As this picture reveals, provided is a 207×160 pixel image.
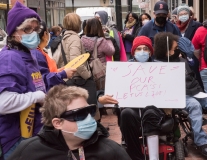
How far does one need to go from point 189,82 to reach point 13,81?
268 cm

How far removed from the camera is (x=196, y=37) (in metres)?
7.09

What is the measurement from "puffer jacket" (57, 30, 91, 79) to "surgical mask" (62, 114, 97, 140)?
358cm

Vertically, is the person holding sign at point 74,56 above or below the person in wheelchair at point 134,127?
above

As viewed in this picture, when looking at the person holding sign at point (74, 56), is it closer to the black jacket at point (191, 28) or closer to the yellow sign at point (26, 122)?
the black jacket at point (191, 28)

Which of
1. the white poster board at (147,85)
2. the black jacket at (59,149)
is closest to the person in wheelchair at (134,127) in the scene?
the white poster board at (147,85)

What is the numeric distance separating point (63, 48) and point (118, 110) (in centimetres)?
213

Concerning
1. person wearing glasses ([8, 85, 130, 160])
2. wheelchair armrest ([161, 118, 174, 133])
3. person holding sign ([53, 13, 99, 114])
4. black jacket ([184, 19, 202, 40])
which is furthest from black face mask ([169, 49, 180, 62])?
black jacket ([184, 19, 202, 40])

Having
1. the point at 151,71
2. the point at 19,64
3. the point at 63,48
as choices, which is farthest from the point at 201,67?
the point at 19,64

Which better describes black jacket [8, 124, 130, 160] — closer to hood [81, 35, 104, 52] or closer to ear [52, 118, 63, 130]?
ear [52, 118, 63, 130]

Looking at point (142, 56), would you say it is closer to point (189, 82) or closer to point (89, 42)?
point (189, 82)

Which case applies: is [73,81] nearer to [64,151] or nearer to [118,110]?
[118,110]

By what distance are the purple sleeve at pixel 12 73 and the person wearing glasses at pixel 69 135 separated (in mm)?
456

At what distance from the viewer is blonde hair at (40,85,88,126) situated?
2.69m

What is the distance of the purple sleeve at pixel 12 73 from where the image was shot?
3096mm
